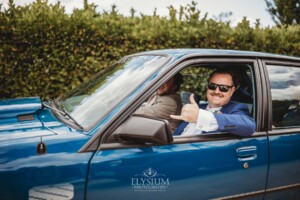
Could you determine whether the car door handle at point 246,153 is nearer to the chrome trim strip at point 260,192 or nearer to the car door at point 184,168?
the car door at point 184,168

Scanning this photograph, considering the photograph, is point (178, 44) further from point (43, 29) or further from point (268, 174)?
point (268, 174)

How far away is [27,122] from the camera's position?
7.25 ft

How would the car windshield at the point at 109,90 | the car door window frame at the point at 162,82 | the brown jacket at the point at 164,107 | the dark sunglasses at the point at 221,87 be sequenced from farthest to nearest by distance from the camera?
1. the brown jacket at the point at 164,107
2. the dark sunglasses at the point at 221,87
3. the car windshield at the point at 109,90
4. the car door window frame at the point at 162,82

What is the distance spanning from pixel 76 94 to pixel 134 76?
79cm

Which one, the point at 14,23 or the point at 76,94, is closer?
the point at 76,94

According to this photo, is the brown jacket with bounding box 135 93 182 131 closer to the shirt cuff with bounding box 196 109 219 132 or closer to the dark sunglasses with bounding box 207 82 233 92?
the dark sunglasses with bounding box 207 82 233 92

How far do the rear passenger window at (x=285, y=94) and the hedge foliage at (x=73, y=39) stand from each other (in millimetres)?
3497

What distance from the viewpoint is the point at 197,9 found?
Result: 6559mm

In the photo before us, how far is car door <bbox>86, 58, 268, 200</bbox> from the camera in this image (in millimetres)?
1872

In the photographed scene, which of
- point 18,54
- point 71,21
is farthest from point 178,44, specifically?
point 18,54

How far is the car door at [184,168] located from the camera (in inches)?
73.7

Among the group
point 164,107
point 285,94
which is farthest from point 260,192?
point 164,107
